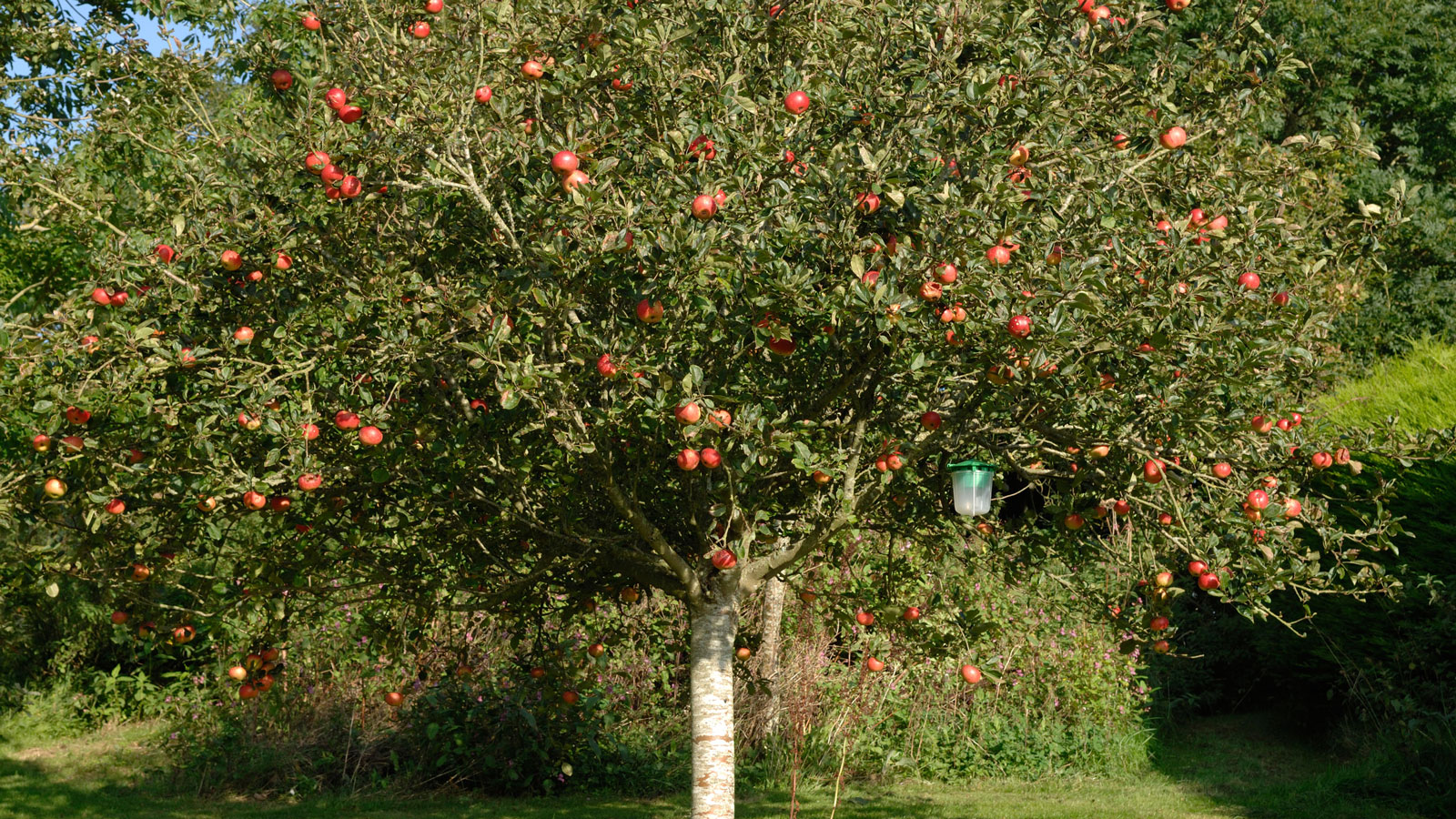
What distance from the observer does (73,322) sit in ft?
13.8

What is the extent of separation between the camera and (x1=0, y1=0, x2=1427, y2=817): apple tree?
13.9 ft

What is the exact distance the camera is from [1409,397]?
955cm

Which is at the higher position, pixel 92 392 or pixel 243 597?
pixel 92 392

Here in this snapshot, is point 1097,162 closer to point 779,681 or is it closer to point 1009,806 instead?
point 1009,806

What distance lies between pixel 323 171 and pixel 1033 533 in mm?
3937

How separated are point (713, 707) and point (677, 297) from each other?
2170mm

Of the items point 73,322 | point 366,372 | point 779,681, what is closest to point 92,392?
point 73,322

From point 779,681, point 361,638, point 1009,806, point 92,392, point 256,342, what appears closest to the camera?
point 92,392

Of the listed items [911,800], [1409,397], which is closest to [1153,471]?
[911,800]

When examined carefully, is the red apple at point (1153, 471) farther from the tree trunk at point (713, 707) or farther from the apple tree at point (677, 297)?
the tree trunk at point (713, 707)

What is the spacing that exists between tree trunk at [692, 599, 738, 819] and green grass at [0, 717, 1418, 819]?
3107mm

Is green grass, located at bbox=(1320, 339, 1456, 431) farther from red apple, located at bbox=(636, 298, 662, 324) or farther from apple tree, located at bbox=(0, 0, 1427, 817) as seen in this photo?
red apple, located at bbox=(636, 298, 662, 324)

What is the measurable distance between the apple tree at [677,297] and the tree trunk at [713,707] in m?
0.02

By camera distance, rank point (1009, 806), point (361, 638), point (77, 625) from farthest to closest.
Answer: point (77, 625) < point (361, 638) < point (1009, 806)
